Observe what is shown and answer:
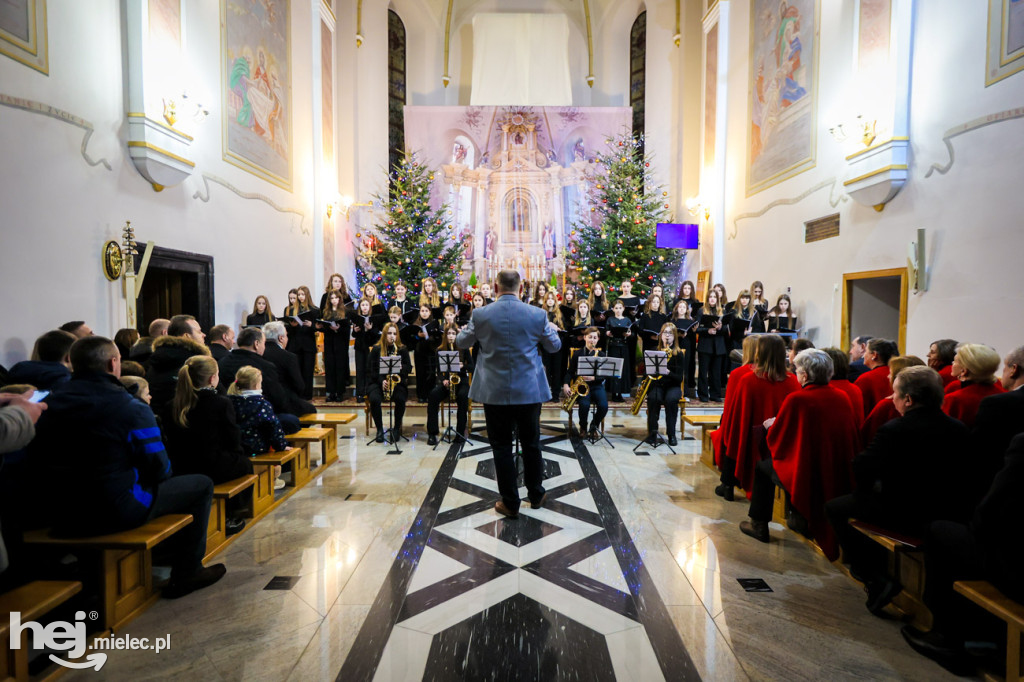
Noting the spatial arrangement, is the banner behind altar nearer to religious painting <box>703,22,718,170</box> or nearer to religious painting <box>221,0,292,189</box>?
religious painting <box>703,22,718,170</box>

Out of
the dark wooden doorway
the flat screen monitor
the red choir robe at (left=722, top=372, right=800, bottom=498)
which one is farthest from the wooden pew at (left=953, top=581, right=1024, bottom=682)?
the flat screen monitor

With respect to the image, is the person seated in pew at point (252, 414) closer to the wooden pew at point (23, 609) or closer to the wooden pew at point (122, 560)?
the wooden pew at point (122, 560)

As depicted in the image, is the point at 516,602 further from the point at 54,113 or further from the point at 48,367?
the point at 54,113

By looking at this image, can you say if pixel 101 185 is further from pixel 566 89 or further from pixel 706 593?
pixel 566 89

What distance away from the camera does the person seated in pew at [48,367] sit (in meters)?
3.35

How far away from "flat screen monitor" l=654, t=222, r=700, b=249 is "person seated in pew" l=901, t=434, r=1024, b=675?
32.9 feet

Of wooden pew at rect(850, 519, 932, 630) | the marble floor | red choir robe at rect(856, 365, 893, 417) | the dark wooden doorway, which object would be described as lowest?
the marble floor

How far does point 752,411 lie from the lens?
4.27 metres

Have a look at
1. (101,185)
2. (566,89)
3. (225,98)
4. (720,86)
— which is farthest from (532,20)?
(101,185)

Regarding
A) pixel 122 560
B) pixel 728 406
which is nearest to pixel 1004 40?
pixel 728 406

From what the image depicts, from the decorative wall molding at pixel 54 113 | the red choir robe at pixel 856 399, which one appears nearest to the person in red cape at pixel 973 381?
the red choir robe at pixel 856 399

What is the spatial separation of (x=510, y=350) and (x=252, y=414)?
211 centimetres

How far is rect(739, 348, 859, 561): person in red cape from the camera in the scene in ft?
11.3

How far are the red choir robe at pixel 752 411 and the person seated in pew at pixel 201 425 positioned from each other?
373 cm
